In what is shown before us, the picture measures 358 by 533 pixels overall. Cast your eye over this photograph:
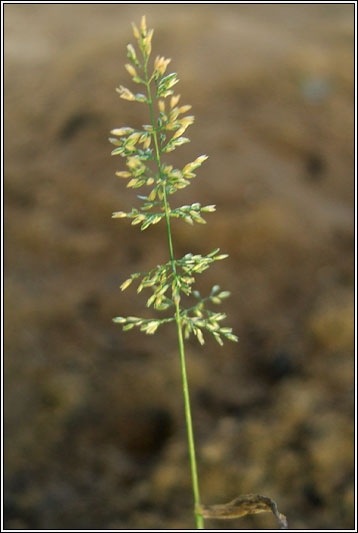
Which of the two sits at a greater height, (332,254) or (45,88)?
(45,88)

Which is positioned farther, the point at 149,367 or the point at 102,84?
the point at 102,84

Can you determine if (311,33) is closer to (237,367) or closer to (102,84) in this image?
(102,84)

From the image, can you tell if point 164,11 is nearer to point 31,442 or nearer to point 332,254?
point 332,254

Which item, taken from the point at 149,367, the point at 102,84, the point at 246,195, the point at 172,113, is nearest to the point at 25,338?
the point at 149,367

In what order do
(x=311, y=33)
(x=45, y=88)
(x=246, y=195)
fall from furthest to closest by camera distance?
(x=311, y=33)
(x=45, y=88)
(x=246, y=195)

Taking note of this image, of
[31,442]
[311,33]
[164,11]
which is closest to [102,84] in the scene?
[164,11]

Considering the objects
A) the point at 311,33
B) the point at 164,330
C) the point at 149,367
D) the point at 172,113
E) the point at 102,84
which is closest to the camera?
the point at 172,113

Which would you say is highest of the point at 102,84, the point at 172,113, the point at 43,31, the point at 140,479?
the point at 43,31
